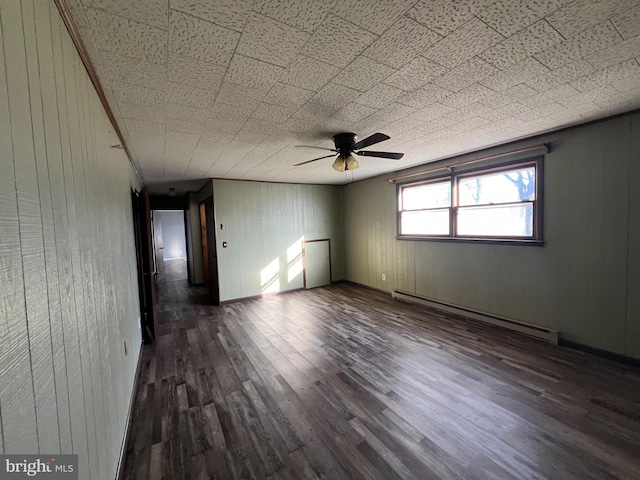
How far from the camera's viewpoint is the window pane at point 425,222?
14.1 feet

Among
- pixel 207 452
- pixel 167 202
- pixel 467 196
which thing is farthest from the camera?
pixel 167 202

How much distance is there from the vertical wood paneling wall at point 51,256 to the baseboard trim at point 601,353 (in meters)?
4.29

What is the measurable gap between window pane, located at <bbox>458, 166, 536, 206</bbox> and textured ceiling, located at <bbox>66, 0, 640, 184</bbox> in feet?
2.08

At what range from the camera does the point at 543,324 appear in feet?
10.4

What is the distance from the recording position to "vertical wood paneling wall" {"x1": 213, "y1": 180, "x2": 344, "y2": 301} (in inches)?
200

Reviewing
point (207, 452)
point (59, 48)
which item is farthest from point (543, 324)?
point (59, 48)

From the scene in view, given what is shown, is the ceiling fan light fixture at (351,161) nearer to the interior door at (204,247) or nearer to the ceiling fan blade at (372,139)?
the ceiling fan blade at (372,139)

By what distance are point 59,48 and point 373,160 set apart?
11.4 ft

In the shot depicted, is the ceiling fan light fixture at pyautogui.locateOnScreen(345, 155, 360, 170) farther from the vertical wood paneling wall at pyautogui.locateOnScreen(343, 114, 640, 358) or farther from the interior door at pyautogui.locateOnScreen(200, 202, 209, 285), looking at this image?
the interior door at pyautogui.locateOnScreen(200, 202, 209, 285)

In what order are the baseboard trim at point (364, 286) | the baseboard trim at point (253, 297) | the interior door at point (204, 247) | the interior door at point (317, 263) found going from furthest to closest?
the interior door at point (204, 247)
the interior door at point (317, 263)
the baseboard trim at point (364, 286)
the baseboard trim at point (253, 297)

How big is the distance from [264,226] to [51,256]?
467cm

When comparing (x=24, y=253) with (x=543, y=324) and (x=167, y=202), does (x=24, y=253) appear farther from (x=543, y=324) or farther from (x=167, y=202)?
(x=167, y=202)

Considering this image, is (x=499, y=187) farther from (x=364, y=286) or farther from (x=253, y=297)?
(x=253, y=297)

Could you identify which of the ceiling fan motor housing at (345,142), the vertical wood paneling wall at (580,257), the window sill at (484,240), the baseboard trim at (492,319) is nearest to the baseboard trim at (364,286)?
the baseboard trim at (492,319)
